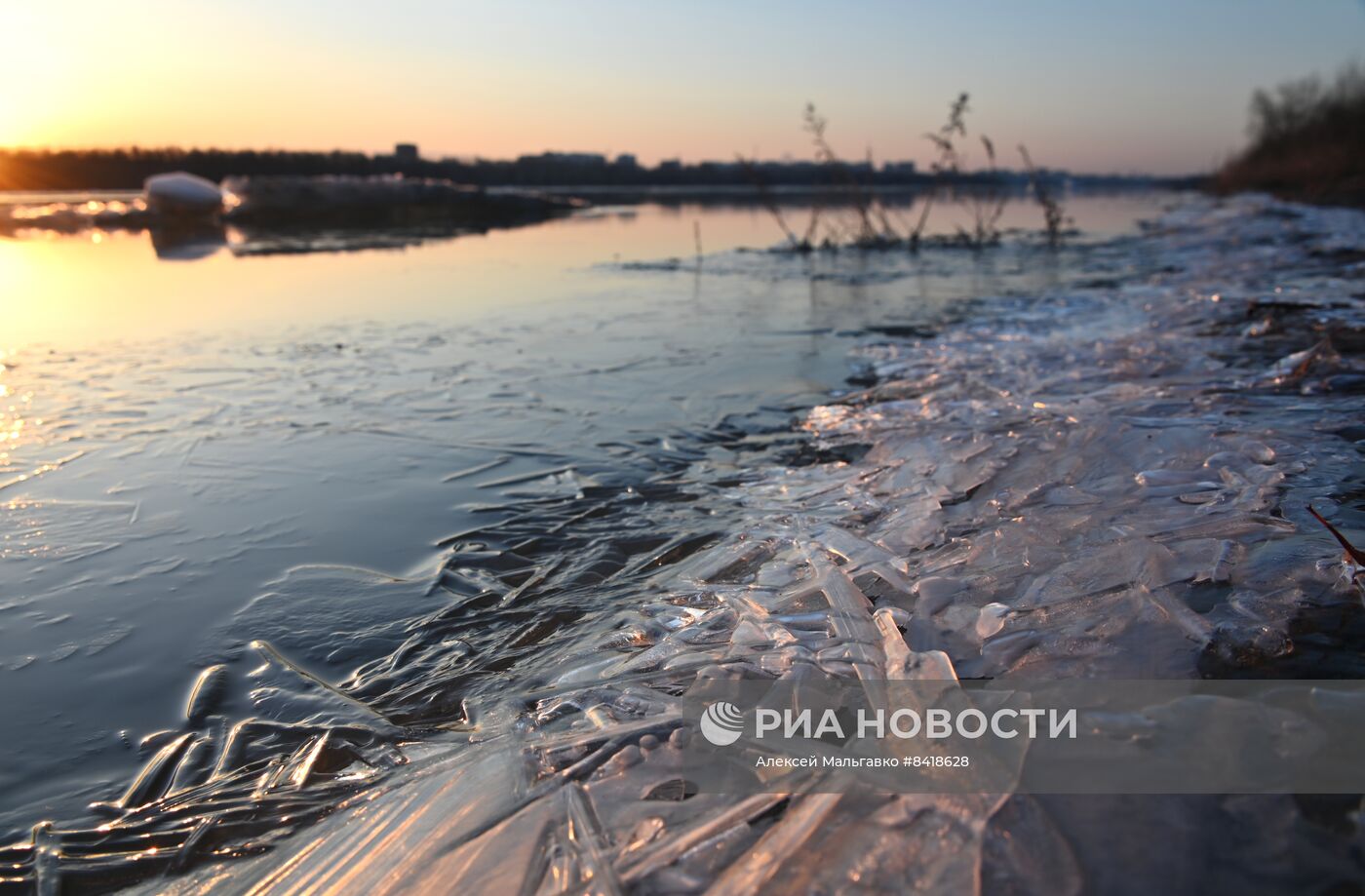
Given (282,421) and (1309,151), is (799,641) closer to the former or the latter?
(282,421)

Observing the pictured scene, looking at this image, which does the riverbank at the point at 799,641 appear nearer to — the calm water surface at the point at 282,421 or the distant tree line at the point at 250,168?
the calm water surface at the point at 282,421

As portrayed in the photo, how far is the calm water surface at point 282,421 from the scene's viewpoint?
190 cm

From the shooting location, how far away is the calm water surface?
190 cm

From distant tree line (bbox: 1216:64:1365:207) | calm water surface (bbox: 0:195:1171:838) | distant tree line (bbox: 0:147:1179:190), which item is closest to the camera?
calm water surface (bbox: 0:195:1171:838)

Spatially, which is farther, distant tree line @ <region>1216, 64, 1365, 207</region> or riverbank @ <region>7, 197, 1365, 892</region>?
distant tree line @ <region>1216, 64, 1365, 207</region>

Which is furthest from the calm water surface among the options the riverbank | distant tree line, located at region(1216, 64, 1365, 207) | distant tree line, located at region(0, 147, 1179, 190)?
distant tree line, located at region(0, 147, 1179, 190)

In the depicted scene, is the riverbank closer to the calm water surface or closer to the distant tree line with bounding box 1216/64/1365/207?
the calm water surface

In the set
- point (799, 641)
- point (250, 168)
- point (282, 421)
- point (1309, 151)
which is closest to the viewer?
point (799, 641)

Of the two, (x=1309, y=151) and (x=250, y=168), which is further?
(x=250, y=168)

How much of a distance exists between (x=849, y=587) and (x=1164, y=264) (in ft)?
30.1

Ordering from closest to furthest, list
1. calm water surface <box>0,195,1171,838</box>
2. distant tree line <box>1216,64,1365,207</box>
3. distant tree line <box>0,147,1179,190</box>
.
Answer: calm water surface <box>0,195,1171,838</box> < distant tree line <box>1216,64,1365,207</box> < distant tree line <box>0,147,1179,190</box>

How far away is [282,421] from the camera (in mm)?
3859

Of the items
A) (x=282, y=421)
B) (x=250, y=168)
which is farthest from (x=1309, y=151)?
(x=250, y=168)

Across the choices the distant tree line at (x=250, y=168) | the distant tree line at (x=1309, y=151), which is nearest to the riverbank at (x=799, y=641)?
the distant tree line at (x=1309, y=151)
